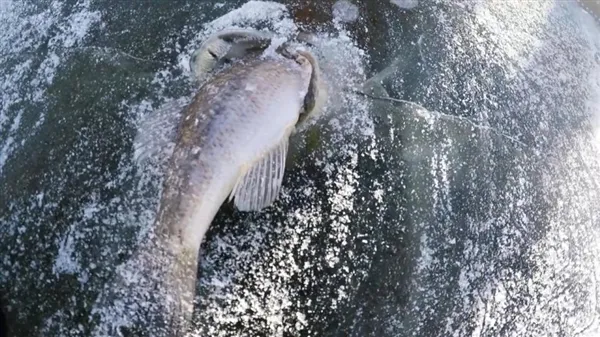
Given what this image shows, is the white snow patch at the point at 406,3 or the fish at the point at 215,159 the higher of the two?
the white snow patch at the point at 406,3

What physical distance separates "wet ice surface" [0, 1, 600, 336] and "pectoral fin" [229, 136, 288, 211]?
0.11ft

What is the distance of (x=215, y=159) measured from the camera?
1470 mm

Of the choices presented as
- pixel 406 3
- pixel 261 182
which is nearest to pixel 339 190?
pixel 261 182

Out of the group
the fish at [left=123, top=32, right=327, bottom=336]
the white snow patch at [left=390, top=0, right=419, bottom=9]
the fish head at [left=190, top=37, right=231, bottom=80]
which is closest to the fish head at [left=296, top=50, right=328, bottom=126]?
the fish at [left=123, top=32, right=327, bottom=336]

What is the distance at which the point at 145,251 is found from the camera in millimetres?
1496

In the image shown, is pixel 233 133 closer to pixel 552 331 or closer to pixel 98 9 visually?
pixel 98 9

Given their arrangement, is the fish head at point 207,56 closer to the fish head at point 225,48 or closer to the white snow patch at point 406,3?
the fish head at point 225,48

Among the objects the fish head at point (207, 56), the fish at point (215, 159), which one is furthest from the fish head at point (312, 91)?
the fish head at point (207, 56)

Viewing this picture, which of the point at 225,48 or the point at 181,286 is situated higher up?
the point at 225,48

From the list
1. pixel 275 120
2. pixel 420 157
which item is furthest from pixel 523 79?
pixel 275 120

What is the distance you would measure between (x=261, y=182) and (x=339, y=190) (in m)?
0.19

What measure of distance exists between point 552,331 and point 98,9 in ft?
4.63

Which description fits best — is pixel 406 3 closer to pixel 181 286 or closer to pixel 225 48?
pixel 225 48

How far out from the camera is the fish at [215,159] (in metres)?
1.46
